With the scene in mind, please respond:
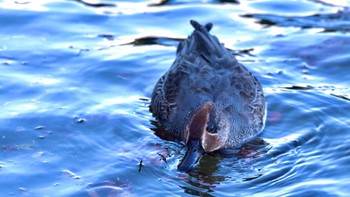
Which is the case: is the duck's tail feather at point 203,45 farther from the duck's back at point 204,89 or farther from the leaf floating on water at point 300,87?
the leaf floating on water at point 300,87

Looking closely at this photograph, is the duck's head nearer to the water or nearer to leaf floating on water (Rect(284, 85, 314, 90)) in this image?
the water

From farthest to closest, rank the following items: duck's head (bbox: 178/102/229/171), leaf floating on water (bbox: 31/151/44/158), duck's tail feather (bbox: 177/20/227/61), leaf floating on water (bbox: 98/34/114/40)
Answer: leaf floating on water (bbox: 98/34/114/40)
duck's tail feather (bbox: 177/20/227/61)
leaf floating on water (bbox: 31/151/44/158)
duck's head (bbox: 178/102/229/171)

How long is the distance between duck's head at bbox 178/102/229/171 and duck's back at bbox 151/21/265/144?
0.51 meters

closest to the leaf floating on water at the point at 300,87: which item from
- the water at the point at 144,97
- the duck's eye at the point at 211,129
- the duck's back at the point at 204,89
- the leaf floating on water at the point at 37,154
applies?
the water at the point at 144,97

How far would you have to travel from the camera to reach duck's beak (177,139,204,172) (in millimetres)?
10000

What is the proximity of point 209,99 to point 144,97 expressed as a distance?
5.42 feet

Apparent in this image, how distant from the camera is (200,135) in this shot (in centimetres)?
1037

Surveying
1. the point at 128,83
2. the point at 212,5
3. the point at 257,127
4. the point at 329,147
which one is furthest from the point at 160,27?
the point at 329,147

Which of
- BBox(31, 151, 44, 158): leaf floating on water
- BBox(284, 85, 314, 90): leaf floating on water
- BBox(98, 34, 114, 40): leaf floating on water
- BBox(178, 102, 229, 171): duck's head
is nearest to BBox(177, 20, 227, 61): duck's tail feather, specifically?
BBox(284, 85, 314, 90): leaf floating on water

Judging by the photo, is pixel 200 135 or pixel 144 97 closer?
pixel 200 135

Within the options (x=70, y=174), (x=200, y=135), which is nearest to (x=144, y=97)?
(x=200, y=135)

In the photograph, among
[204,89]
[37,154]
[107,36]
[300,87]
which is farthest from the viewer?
[107,36]

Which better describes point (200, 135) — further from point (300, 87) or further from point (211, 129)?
point (300, 87)

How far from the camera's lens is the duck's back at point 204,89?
11195 millimetres
